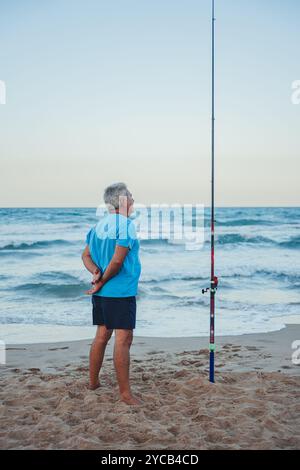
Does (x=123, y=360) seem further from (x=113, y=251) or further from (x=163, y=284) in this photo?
(x=163, y=284)

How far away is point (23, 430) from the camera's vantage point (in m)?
3.27

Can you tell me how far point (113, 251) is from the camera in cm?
374

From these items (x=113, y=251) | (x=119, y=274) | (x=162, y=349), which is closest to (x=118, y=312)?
(x=119, y=274)

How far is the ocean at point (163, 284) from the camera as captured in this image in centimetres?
741

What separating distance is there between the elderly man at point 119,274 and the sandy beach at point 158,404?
354mm

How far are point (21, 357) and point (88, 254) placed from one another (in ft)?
7.14

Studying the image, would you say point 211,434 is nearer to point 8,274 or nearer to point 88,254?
point 88,254

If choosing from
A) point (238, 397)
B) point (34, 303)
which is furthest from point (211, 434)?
point (34, 303)

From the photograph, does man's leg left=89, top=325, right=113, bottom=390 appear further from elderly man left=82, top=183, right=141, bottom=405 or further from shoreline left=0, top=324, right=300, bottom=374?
shoreline left=0, top=324, right=300, bottom=374

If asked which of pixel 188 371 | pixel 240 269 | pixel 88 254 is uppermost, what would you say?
pixel 88 254

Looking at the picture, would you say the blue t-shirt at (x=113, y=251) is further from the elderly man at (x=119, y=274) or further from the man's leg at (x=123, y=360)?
→ the man's leg at (x=123, y=360)

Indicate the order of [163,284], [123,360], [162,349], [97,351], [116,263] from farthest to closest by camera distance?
[163,284] → [162,349] → [97,351] → [123,360] → [116,263]

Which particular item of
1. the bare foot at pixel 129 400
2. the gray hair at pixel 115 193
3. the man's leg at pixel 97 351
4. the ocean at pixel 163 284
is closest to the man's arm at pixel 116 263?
the gray hair at pixel 115 193

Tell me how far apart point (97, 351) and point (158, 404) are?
60cm
